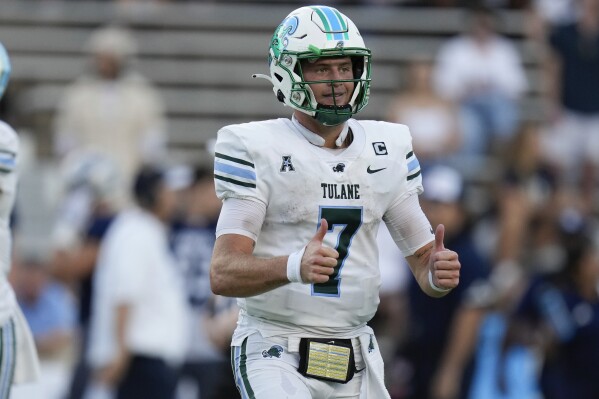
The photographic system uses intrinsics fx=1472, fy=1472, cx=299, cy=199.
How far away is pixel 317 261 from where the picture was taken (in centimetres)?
473

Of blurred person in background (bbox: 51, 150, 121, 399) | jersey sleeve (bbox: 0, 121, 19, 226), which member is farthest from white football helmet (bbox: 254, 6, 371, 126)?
blurred person in background (bbox: 51, 150, 121, 399)

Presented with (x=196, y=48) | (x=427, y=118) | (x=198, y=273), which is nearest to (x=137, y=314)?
(x=198, y=273)

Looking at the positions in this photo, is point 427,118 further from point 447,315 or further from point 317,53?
point 317,53

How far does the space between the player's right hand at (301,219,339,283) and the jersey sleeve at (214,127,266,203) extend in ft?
1.50

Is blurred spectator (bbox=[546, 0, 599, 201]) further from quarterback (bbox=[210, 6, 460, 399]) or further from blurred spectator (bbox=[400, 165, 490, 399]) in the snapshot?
quarterback (bbox=[210, 6, 460, 399])

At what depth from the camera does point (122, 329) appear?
9.47 metres

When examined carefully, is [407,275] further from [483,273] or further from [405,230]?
[405,230]

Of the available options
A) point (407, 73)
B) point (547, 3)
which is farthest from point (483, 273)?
point (547, 3)

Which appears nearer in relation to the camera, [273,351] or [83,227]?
[273,351]

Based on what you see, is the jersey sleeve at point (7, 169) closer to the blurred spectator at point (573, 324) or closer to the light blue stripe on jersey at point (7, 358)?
the light blue stripe on jersey at point (7, 358)

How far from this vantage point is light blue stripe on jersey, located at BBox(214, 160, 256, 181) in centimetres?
517

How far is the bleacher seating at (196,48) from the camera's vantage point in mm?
14766

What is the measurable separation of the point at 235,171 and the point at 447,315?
5.42 m

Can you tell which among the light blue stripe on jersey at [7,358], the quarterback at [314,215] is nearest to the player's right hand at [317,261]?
the quarterback at [314,215]
